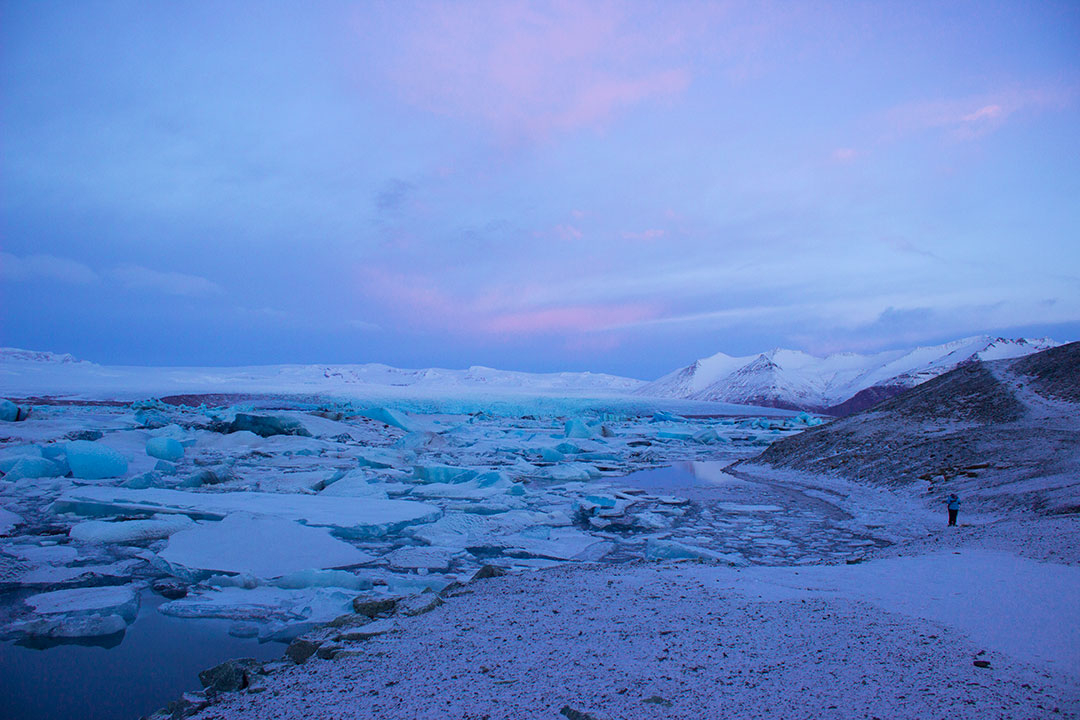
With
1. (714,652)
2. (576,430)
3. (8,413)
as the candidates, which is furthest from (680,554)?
(8,413)

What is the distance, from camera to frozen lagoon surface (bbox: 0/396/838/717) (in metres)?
2.93

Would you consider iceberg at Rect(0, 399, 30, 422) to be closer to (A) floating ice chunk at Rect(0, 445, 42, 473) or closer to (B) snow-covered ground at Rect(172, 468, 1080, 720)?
(A) floating ice chunk at Rect(0, 445, 42, 473)

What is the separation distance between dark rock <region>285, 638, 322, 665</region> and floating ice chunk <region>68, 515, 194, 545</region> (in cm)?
341

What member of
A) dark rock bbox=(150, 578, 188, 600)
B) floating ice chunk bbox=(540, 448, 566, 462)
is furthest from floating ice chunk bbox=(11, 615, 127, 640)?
floating ice chunk bbox=(540, 448, 566, 462)

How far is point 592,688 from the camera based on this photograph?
5.59 ft

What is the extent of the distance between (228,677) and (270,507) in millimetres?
4110

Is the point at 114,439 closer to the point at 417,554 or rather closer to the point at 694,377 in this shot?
the point at 417,554

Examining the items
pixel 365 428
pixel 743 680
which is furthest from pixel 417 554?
pixel 365 428

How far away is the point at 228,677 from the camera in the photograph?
6.49 feet

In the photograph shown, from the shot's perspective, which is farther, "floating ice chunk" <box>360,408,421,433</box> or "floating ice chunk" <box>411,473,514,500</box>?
"floating ice chunk" <box>360,408,421,433</box>

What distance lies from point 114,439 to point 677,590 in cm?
1184

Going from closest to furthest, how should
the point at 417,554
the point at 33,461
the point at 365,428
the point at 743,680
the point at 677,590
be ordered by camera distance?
the point at 743,680, the point at 677,590, the point at 417,554, the point at 33,461, the point at 365,428

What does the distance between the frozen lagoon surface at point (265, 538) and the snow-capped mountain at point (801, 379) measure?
52829 mm

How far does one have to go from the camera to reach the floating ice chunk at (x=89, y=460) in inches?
311
